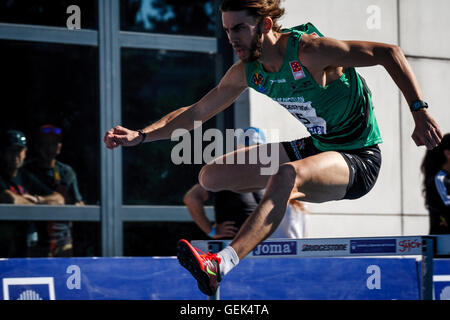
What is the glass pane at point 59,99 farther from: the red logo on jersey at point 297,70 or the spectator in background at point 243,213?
the red logo on jersey at point 297,70

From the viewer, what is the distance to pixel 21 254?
8.19 m

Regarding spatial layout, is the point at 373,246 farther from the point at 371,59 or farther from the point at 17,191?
the point at 17,191

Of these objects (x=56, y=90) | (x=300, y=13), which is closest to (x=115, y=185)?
(x=56, y=90)

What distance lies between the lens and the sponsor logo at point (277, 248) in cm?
563

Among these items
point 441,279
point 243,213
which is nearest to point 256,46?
point 243,213

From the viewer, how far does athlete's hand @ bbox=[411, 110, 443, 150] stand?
4551 millimetres

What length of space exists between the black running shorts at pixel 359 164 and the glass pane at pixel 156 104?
147 inches

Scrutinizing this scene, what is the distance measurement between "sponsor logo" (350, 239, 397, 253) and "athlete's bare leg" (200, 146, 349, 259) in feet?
1.56

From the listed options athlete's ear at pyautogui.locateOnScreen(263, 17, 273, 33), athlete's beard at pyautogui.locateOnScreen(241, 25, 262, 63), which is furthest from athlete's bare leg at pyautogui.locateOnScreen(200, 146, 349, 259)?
athlete's ear at pyautogui.locateOnScreen(263, 17, 273, 33)

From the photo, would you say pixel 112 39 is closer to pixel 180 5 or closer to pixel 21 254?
pixel 180 5

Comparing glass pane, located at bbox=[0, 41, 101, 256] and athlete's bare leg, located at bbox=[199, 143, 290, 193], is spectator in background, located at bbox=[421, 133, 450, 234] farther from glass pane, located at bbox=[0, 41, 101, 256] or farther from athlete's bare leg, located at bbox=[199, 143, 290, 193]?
glass pane, located at bbox=[0, 41, 101, 256]

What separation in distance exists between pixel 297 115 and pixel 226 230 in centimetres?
178
